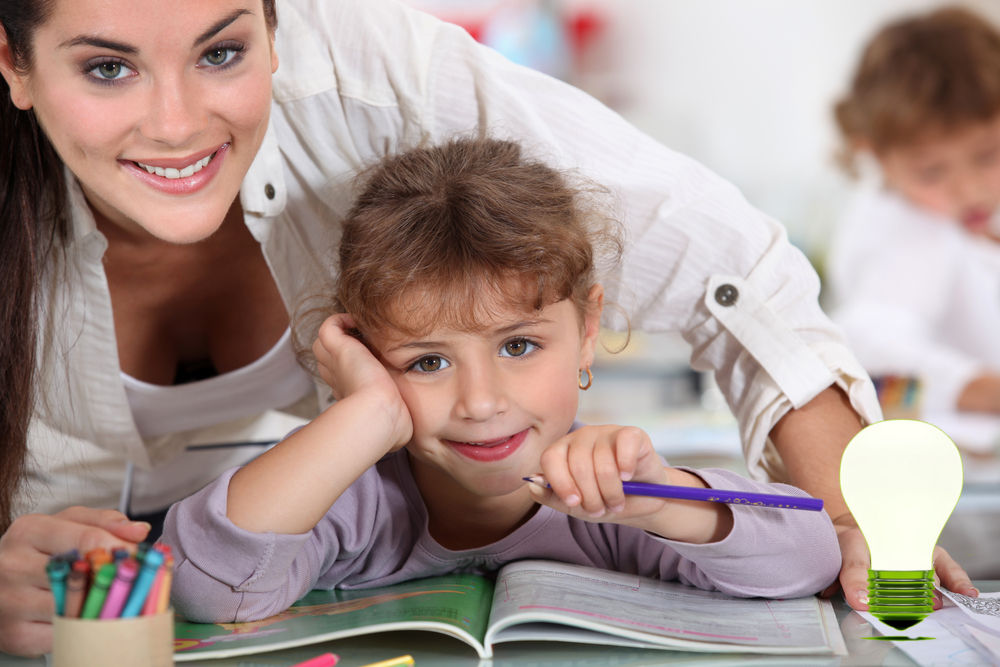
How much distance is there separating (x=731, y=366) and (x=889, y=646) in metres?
0.38

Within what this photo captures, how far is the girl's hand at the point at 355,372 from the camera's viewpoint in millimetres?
800

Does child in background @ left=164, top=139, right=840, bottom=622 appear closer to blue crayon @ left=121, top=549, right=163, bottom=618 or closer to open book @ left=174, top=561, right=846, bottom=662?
open book @ left=174, top=561, right=846, bottom=662

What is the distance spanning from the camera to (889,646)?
0.65 metres

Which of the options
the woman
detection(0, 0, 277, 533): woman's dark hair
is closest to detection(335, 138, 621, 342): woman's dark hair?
the woman

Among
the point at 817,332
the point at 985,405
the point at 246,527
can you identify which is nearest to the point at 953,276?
the point at 985,405

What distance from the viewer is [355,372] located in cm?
82

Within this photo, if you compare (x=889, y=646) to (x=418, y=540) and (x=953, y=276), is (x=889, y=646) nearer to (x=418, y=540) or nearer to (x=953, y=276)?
(x=418, y=540)

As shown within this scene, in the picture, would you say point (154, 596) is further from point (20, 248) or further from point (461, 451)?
point (20, 248)

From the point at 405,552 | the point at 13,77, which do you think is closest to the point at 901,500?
the point at 405,552

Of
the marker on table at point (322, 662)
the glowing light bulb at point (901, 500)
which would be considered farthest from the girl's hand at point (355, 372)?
the glowing light bulb at point (901, 500)

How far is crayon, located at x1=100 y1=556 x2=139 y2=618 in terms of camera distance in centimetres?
55

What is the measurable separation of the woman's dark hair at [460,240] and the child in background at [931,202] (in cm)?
181

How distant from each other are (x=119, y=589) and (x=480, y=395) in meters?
0.30

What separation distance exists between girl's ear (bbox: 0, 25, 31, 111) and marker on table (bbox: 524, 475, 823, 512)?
53 centimetres
